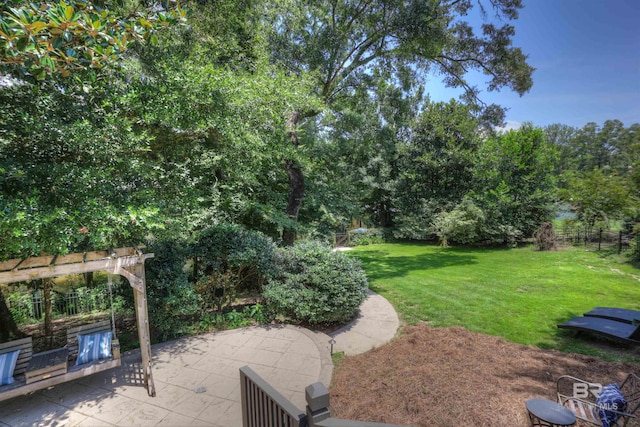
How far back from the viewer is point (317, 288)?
646 centimetres

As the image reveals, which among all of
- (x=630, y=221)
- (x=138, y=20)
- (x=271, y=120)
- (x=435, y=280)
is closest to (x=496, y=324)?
(x=435, y=280)

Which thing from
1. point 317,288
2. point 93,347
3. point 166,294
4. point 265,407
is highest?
Result: point 265,407

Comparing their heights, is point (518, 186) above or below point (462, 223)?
above

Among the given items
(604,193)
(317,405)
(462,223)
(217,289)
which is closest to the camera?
(317,405)

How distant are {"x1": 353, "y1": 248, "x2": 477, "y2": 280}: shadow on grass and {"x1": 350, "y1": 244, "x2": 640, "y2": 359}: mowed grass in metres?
0.04

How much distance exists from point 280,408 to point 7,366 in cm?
425

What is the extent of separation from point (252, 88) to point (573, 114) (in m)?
23.6

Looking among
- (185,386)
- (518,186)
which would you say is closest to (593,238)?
(518,186)

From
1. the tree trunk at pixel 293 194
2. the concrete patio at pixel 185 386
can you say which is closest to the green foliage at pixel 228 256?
the concrete patio at pixel 185 386

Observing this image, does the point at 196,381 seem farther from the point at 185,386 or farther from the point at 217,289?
the point at 217,289

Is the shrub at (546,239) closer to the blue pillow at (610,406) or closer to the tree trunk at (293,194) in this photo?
the tree trunk at (293,194)

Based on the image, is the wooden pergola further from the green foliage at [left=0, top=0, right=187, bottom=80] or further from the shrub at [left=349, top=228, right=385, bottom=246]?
the shrub at [left=349, top=228, right=385, bottom=246]

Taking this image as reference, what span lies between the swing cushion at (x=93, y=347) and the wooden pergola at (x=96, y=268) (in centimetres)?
73

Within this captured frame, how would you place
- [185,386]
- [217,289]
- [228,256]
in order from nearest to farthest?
[185,386]
[228,256]
[217,289]
